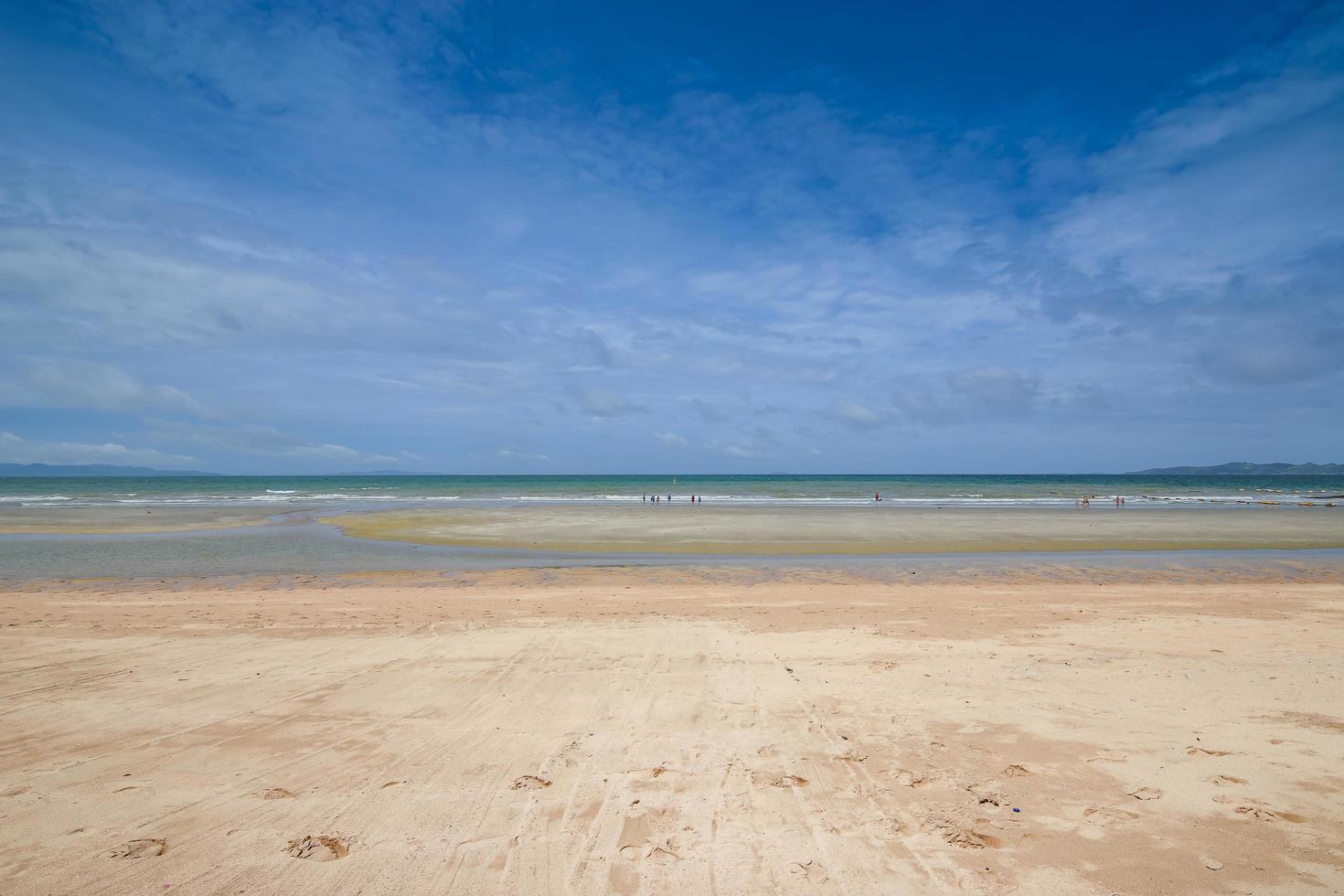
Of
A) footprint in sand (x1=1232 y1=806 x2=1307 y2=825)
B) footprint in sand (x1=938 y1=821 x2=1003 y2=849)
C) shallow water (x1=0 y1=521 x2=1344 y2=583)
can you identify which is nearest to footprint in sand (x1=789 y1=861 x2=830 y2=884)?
footprint in sand (x1=938 y1=821 x2=1003 y2=849)

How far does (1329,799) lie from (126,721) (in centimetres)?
1040

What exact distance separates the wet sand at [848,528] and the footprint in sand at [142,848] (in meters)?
18.5

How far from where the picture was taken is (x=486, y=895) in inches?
143

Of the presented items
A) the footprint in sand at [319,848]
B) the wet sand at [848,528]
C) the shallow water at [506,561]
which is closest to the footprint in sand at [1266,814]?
the footprint in sand at [319,848]

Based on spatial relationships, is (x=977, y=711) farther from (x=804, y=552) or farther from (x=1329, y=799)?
(x=804, y=552)

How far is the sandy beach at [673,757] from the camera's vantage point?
388 centimetres

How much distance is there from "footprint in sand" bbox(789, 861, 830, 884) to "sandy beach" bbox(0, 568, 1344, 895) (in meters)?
0.02

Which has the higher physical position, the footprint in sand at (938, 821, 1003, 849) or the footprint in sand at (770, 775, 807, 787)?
the footprint in sand at (938, 821, 1003, 849)

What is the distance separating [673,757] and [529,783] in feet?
4.05

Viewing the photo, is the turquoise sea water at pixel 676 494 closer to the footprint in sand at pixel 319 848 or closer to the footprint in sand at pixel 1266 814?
the footprint in sand at pixel 1266 814

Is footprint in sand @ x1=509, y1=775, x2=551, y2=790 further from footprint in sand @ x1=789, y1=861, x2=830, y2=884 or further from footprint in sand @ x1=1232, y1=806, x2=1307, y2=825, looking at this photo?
footprint in sand @ x1=1232, y1=806, x2=1307, y2=825

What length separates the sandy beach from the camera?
3.88 metres

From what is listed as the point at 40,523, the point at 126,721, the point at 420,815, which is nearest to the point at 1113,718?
the point at 420,815

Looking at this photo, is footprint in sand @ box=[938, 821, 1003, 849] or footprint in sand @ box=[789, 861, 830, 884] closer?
footprint in sand @ box=[789, 861, 830, 884]
